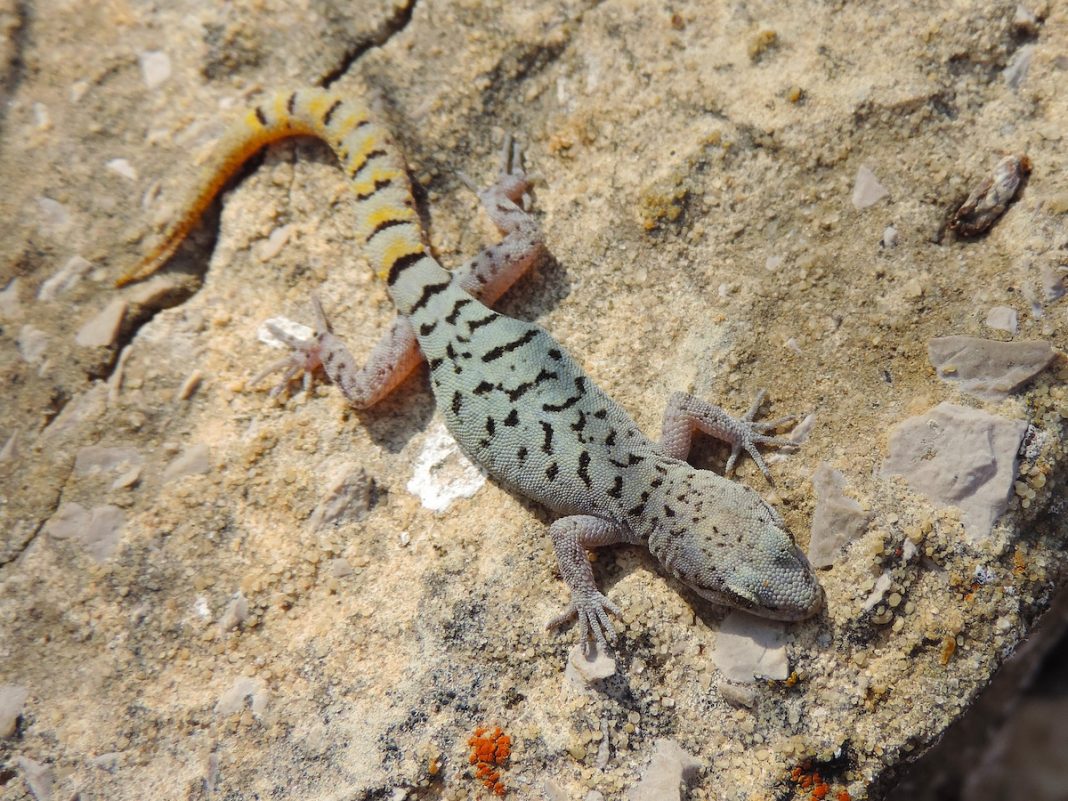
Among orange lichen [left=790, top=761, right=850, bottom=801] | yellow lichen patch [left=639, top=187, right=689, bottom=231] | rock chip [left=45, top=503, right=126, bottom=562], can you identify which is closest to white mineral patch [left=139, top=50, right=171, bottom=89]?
rock chip [left=45, top=503, right=126, bottom=562]

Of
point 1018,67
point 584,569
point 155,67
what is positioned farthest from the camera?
point 155,67

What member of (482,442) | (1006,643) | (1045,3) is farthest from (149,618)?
(1045,3)

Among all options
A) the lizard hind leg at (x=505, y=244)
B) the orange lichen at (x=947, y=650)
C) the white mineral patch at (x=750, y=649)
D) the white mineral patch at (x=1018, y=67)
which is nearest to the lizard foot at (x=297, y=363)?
the lizard hind leg at (x=505, y=244)

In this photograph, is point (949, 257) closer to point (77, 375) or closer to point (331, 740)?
point (331, 740)

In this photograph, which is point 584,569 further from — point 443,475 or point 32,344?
point 32,344

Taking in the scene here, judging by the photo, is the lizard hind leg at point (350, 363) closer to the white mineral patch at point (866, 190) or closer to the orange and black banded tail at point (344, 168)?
the orange and black banded tail at point (344, 168)

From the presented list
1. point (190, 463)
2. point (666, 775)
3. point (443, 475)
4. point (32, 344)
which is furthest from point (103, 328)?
point (666, 775)
